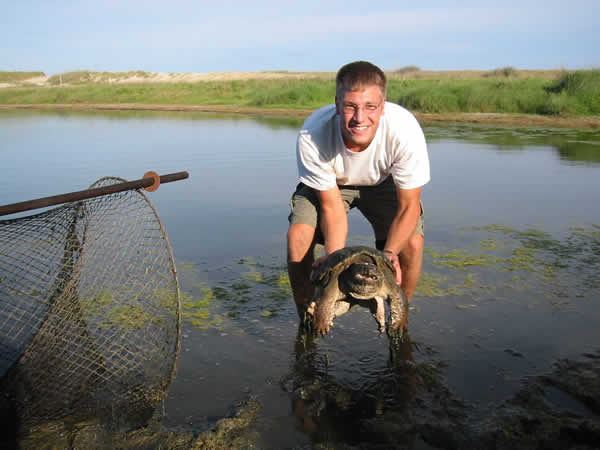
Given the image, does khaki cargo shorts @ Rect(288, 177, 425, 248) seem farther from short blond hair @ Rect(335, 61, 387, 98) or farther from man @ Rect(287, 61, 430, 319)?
short blond hair @ Rect(335, 61, 387, 98)

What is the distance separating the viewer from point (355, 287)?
3.28 m

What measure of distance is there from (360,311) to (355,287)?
1.80 m

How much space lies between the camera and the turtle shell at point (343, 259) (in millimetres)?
3338

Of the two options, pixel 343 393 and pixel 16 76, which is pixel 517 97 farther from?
pixel 16 76

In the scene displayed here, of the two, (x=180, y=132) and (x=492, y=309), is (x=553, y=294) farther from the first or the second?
(x=180, y=132)

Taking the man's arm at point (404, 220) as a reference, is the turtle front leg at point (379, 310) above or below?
below

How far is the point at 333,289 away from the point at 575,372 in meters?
1.82

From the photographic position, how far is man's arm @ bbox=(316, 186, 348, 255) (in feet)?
13.2

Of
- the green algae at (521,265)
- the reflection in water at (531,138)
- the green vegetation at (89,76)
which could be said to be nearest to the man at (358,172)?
the green algae at (521,265)

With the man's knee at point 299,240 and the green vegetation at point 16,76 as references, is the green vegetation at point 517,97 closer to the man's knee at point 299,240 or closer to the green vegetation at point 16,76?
the man's knee at point 299,240

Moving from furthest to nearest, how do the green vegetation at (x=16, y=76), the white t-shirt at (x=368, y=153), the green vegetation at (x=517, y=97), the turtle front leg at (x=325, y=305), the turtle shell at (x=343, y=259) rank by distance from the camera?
→ the green vegetation at (x=16, y=76)
the green vegetation at (x=517, y=97)
the white t-shirt at (x=368, y=153)
the turtle front leg at (x=325, y=305)
the turtle shell at (x=343, y=259)

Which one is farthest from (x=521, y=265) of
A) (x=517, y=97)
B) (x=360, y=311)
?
(x=517, y=97)

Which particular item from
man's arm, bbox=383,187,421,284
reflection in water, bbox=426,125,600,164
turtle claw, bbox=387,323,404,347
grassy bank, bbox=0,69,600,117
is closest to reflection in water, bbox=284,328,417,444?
turtle claw, bbox=387,323,404,347

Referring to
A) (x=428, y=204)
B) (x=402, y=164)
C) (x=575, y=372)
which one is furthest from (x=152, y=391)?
(x=428, y=204)
